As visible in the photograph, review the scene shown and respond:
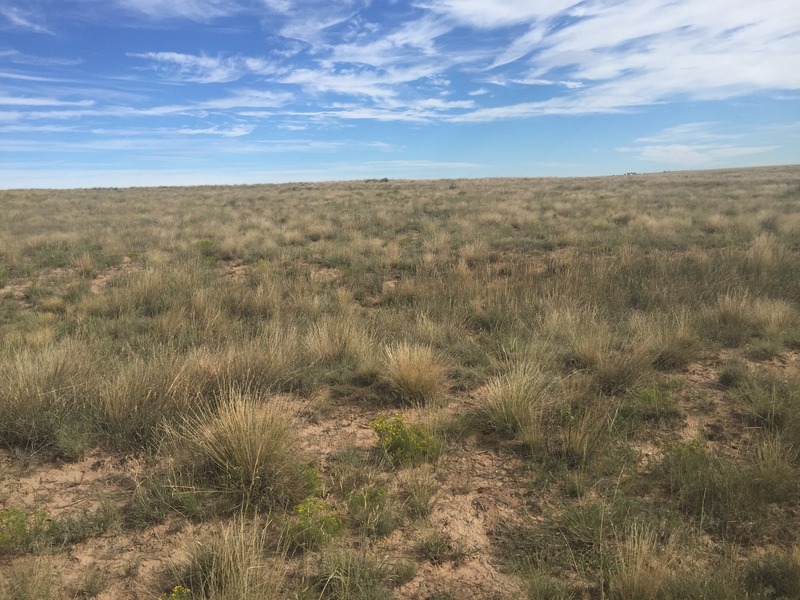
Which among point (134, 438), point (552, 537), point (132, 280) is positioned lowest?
point (552, 537)

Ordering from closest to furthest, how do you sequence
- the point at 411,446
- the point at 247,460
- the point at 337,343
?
the point at 247,460, the point at 411,446, the point at 337,343

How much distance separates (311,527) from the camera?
8.96 feet

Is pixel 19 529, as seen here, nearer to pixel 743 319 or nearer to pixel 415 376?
pixel 415 376

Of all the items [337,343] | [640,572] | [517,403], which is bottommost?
[640,572]

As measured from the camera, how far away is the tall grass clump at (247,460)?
3123 millimetres

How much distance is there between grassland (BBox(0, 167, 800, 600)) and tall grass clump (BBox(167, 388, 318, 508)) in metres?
0.02

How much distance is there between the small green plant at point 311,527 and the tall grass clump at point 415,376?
1.72 m

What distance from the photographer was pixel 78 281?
9625mm

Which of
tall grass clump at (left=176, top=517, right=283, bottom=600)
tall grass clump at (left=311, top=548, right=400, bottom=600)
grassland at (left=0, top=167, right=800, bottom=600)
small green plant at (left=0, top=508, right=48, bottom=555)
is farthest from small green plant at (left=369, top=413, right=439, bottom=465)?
small green plant at (left=0, top=508, right=48, bottom=555)

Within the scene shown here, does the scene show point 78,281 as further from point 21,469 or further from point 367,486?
point 367,486

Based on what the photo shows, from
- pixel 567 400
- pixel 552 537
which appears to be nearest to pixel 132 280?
pixel 567 400

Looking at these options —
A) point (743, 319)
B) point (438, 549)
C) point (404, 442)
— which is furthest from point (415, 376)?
point (743, 319)

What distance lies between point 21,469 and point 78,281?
7427 mm

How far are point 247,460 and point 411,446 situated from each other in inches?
45.9
